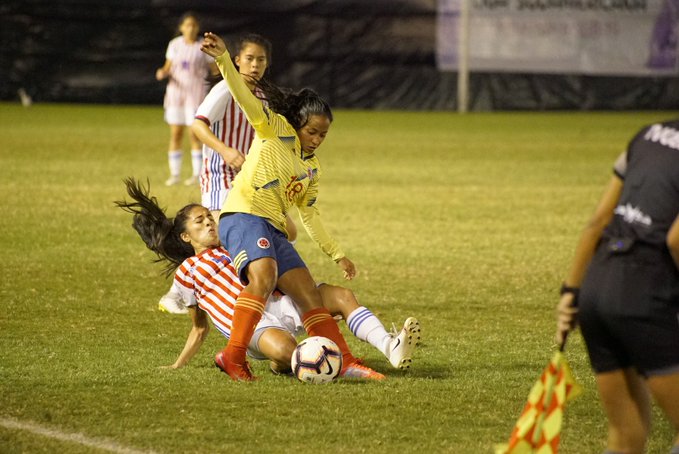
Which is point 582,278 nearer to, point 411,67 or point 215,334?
point 215,334

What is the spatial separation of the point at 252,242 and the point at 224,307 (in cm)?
43

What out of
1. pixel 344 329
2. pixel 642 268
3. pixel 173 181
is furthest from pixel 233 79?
pixel 173 181

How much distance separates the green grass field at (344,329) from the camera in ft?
17.2

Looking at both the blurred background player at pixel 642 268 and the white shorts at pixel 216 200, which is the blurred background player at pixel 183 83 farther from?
the blurred background player at pixel 642 268

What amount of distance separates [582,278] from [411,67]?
24.7 m

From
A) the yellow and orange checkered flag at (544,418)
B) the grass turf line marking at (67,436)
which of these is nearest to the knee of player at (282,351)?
the grass turf line marking at (67,436)

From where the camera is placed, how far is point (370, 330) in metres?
6.20

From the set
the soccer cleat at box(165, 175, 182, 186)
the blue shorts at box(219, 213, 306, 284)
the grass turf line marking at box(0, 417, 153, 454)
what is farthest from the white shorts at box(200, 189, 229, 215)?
the soccer cleat at box(165, 175, 182, 186)

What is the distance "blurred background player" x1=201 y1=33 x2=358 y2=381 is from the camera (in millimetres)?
5992

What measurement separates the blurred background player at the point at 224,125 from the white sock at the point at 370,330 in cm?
136

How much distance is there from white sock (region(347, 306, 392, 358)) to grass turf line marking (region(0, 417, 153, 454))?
165 centimetres

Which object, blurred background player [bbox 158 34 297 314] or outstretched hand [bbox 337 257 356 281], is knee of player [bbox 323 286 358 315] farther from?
blurred background player [bbox 158 34 297 314]

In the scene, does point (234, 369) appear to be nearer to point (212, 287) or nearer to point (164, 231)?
point (212, 287)

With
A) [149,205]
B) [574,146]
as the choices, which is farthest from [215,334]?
[574,146]
